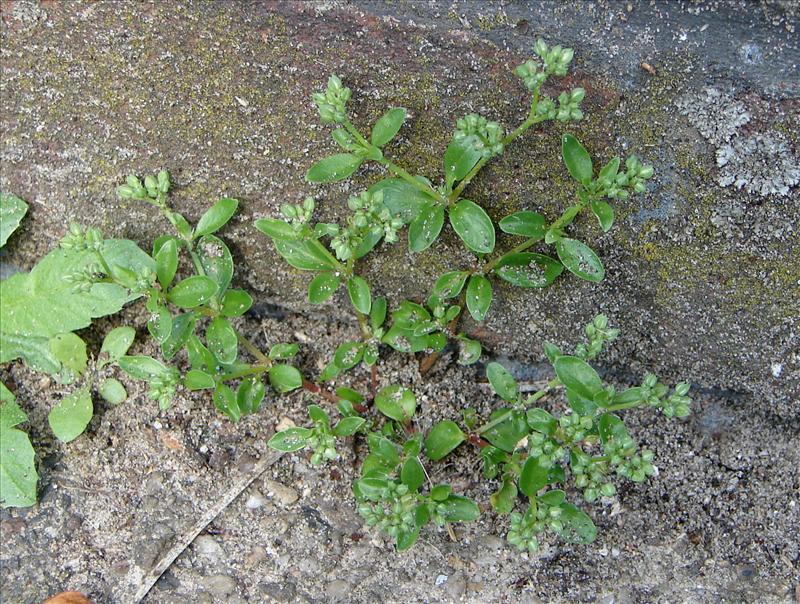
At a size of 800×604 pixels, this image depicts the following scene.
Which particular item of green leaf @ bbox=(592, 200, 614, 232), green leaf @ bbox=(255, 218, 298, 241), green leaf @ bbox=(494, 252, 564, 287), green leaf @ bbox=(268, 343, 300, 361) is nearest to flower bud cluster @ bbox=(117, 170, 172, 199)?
green leaf @ bbox=(255, 218, 298, 241)

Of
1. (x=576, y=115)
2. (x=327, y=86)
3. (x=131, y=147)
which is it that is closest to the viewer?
(x=576, y=115)

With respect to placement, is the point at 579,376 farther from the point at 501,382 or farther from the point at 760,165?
the point at 760,165

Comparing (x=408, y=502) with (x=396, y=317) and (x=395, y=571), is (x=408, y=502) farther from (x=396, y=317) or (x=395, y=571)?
(x=396, y=317)

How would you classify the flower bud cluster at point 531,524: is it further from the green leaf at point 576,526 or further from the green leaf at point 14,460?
the green leaf at point 14,460

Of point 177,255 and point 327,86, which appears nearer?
point 327,86

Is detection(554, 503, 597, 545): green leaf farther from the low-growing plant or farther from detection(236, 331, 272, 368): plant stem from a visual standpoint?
detection(236, 331, 272, 368): plant stem

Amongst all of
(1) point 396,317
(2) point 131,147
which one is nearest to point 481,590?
(1) point 396,317

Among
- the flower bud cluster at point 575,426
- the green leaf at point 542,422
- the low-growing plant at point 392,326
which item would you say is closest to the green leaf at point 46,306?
the low-growing plant at point 392,326
